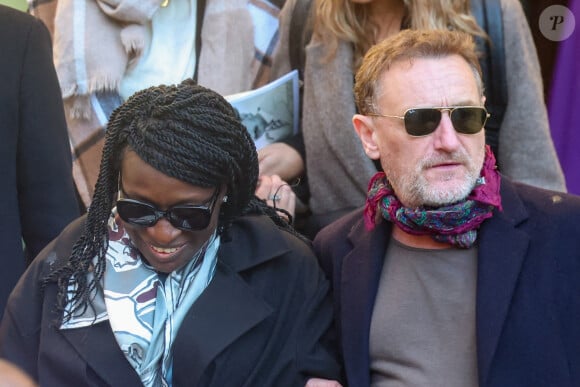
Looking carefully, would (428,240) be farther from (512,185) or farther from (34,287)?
(34,287)

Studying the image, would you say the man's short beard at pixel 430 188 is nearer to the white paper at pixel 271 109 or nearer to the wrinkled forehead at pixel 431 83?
the wrinkled forehead at pixel 431 83

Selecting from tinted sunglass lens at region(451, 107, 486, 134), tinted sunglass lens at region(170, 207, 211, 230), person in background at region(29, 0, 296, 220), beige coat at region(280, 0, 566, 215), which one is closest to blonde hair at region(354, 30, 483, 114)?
tinted sunglass lens at region(451, 107, 486, 134)

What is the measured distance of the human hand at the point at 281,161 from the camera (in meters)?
3.33

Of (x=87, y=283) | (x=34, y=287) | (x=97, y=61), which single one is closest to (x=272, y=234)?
(x=87, y=283)

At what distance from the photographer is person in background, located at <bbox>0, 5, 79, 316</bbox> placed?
2.83 meters

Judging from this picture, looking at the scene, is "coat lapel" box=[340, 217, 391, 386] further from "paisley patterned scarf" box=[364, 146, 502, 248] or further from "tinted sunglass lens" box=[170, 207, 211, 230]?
"tinted sunglass lens" box=[170, 207, 211, 230]

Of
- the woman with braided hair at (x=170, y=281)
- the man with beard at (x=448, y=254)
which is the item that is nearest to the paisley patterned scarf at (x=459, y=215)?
the man with beard at (x=448, y=254)

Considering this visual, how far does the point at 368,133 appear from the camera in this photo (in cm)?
272

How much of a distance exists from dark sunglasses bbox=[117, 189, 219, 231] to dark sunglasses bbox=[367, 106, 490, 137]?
26.5 inches

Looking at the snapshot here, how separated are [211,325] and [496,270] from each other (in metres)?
0.86

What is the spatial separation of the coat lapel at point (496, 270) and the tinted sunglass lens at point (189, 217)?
819 millimetres

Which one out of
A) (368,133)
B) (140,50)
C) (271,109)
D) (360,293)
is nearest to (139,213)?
(360,293)

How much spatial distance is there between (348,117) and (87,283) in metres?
1.26

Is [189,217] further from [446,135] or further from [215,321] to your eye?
[446,135]
